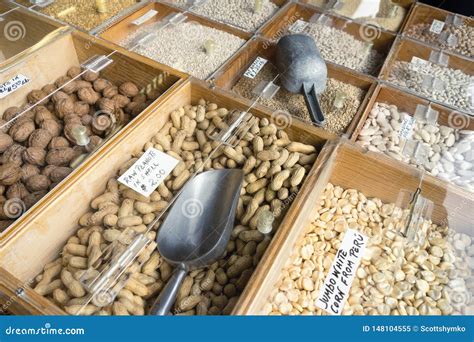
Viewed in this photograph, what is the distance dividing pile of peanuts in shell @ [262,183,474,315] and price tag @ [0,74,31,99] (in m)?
1.14

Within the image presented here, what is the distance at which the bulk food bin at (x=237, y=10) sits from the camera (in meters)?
1.84

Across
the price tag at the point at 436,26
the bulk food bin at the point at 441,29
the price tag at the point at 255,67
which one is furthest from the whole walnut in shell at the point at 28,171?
the price tag at the point at 436,26

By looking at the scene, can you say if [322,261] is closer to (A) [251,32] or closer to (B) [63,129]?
(B) [63,129]

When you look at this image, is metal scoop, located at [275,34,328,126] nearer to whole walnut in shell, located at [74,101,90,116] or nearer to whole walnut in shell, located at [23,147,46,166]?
whole walnut in shell, located at [74,101,90,116]

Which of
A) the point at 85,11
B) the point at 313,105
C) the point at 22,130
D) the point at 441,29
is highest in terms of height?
the point at 441,29

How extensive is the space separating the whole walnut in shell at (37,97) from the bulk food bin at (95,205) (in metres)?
0.44

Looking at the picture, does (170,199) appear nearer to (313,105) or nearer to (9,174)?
(9,174)

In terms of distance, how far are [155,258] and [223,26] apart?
4.16 ft

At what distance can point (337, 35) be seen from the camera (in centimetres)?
186

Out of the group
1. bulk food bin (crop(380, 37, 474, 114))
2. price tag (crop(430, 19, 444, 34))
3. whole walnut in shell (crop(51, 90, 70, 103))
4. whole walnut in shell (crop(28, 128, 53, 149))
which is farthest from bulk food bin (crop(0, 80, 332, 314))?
price tag (crop(430, 19, 444, 34))

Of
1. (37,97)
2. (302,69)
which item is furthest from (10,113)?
(302,69)

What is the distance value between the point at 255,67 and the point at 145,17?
0.66 m
